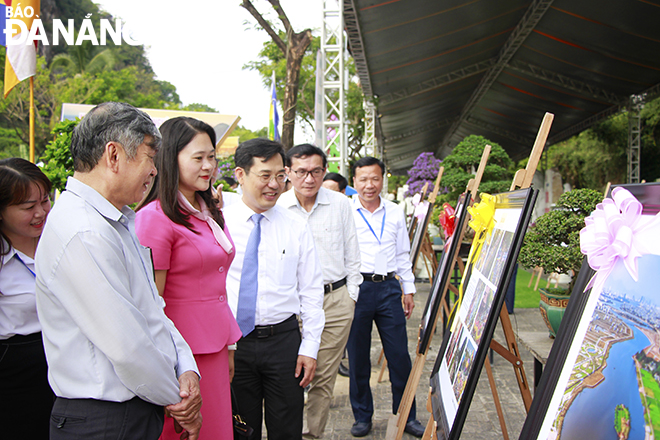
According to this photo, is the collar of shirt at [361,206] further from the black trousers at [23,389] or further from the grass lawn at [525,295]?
the grass lawn at [525,295]

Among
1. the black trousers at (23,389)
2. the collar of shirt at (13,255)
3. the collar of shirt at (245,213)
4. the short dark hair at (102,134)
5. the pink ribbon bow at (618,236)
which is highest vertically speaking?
the pink ribbon bow at (618,236)

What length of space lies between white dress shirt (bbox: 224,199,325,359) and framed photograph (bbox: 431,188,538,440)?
2.07 ft

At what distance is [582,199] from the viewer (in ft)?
7.06

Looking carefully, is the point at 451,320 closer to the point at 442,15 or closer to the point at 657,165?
the point at 442,15

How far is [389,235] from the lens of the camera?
359 cm

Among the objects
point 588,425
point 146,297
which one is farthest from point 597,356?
point 146,297

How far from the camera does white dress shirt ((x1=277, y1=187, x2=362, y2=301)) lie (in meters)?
3.01

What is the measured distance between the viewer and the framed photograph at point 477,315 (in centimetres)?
137

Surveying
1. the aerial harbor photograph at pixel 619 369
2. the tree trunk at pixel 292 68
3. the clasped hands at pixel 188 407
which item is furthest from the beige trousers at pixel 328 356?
the tree trunk at pixel 292 68

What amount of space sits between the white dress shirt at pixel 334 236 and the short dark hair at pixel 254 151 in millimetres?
751

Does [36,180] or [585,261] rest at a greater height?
[585,261]

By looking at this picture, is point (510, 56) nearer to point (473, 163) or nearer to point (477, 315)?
point (473, 163)

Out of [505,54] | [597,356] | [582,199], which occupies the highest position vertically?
[505,54]

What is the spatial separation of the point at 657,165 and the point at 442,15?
11338 mm
